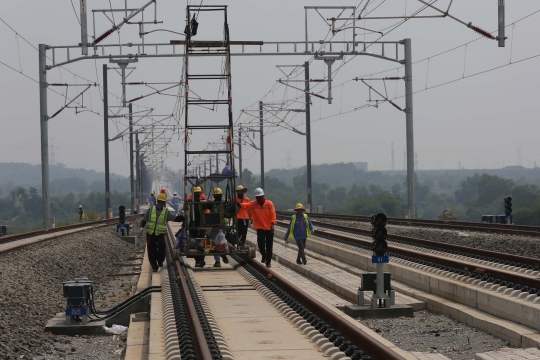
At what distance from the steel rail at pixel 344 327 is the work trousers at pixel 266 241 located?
15.8 feet

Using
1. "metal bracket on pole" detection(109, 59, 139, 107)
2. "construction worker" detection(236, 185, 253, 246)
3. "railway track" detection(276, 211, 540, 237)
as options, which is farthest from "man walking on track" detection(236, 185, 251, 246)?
"metal bracket on pole" detection(109, 59, 139, 107)

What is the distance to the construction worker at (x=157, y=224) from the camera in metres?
18.2

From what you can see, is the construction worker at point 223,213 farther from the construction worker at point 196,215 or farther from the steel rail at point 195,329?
the steel rail at point 195,329

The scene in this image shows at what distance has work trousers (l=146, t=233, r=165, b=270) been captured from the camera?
1888 centimetres

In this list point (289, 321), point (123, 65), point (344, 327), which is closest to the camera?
point (344, 327)

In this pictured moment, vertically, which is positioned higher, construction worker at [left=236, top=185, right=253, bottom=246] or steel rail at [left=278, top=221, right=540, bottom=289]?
construction worker at [left=236, top=185, right=253, bottom=246]

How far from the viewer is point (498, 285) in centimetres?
1441

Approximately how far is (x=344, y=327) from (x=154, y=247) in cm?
952

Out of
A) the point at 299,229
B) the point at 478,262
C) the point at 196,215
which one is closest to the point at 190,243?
the point at 196,215

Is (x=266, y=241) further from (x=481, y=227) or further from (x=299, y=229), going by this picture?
(x=481, y=227)

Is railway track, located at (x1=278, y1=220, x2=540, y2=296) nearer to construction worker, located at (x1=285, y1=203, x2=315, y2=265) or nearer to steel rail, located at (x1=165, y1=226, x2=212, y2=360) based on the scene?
construction worker, located at (x1=285, y1=203, x2=315, y2=265)

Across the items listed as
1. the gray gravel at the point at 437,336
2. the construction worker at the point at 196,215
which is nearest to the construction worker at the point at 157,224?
the construction worker at the point at 196,215

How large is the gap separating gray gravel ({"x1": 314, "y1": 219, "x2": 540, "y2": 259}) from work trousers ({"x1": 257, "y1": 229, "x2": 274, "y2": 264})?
6.77m

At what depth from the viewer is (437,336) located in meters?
12.1
